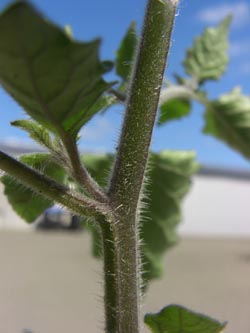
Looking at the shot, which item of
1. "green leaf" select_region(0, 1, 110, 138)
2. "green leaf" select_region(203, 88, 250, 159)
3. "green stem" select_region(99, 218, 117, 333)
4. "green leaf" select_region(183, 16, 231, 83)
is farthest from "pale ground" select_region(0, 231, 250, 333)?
"green leaf" select_region(183, 16, 231, 83)

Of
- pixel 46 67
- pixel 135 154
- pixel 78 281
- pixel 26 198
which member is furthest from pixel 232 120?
pixel 78 281

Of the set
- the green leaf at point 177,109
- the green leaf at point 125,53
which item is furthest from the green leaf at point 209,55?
the green leaf at point 125,53

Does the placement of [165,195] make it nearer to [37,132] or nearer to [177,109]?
[177,109]

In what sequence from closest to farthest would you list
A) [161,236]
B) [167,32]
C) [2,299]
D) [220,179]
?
[167,32] < [161,236] < [2,299] < [220,179]

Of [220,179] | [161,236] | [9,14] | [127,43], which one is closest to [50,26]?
[9,14]

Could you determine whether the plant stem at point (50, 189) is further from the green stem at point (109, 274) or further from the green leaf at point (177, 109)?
the green leaf at point (177, 109)

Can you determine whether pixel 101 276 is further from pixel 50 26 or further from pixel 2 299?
pixel 2 299

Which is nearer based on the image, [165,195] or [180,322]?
[180,322]
